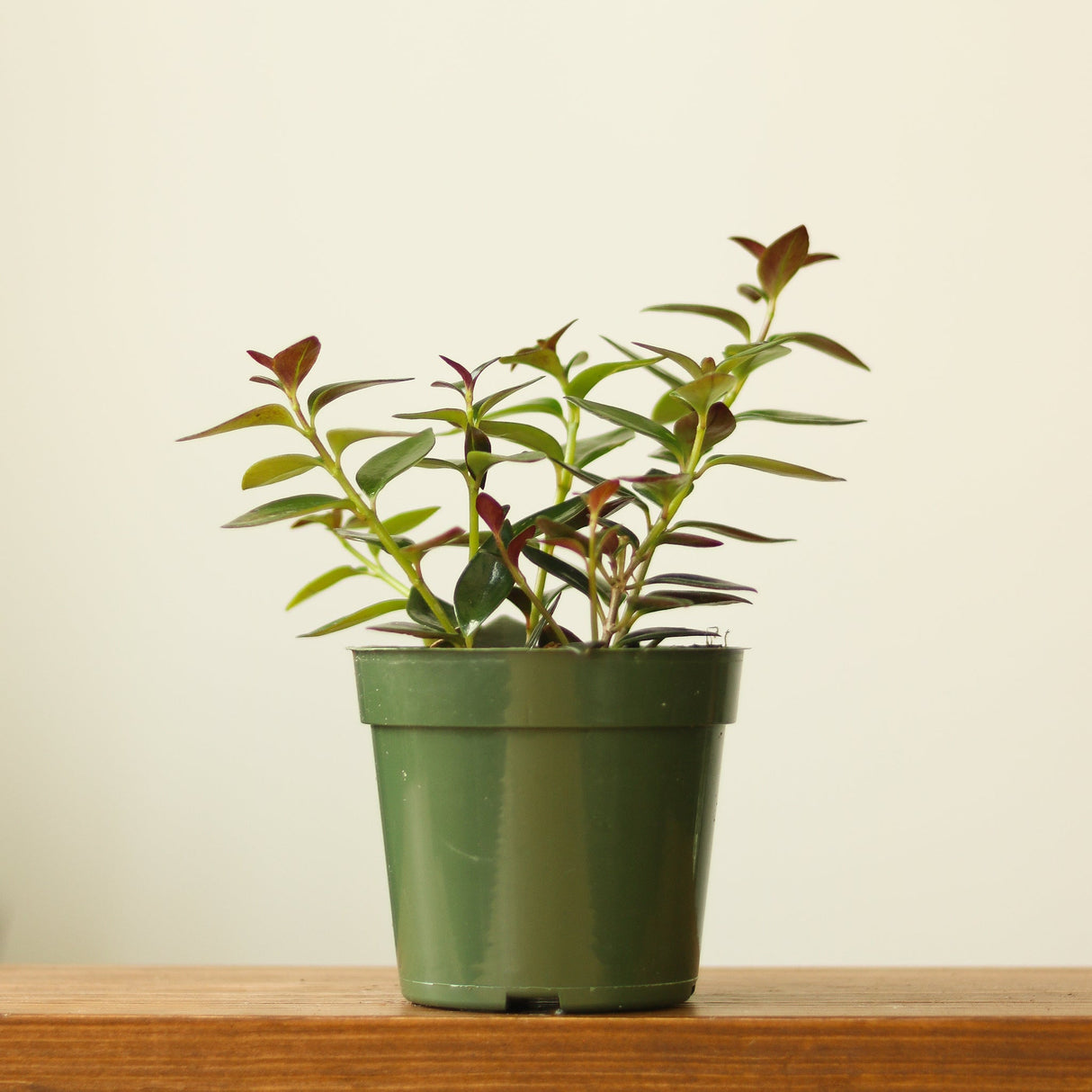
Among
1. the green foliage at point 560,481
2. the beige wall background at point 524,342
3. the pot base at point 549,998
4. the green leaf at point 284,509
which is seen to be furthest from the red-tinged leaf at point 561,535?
the beige wall background at point 524,342

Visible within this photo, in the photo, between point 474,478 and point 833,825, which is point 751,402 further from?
point 474,478

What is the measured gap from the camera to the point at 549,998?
630 millimetres

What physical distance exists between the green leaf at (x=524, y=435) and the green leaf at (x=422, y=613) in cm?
10

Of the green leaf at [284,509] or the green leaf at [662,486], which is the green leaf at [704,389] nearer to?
the green leaf at [662,486]

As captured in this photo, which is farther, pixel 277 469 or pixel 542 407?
pixel 542 407

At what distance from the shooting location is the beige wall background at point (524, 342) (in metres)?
1.85

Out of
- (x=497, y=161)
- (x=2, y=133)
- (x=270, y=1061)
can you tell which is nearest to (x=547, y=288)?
(x=497, y=161)

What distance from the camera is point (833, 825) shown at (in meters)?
1.85

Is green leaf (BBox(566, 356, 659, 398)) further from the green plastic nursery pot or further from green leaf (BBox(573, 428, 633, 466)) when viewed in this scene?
the green plastic nursery pot

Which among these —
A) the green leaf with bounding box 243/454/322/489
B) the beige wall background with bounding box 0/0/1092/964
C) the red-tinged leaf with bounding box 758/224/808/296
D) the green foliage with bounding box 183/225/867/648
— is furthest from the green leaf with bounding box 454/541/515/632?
the beige wall background with bounding box 0/0/1092/964

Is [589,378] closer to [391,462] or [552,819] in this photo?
[391,462]

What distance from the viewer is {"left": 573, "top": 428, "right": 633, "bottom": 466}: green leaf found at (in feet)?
2.41

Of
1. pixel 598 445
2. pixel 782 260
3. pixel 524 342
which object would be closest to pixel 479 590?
pixel 598 445

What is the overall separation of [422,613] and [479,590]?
0.16ft
